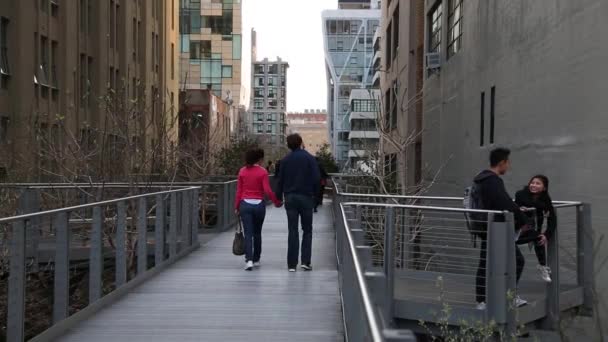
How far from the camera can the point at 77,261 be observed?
8.20 meters

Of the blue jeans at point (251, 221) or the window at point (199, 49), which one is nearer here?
the blue jeans at point (251, 221)

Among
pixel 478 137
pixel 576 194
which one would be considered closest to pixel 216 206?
pixel 478 137

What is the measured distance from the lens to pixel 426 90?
95.8ft

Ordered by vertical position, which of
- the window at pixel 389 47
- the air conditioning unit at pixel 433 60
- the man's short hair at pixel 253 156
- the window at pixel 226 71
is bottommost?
the man's short hair at pixel 253 156

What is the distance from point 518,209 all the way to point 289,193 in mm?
3225

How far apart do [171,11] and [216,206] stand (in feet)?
137

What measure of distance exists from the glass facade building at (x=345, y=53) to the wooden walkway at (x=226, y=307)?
129 m

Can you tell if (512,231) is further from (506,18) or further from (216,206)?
(216,206)

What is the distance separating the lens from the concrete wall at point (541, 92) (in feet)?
35.0

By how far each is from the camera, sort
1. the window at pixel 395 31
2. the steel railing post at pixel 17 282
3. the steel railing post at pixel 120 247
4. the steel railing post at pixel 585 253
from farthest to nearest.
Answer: the window at pixel 395 31
the steel railing post at pixel 585 253
the steel railing post at pixel 120 247
the steel railing post at pixel 17 282

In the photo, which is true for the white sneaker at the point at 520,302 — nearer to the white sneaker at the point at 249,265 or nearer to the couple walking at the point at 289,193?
the couple walking at the point at 289,193

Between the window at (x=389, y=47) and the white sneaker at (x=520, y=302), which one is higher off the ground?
the window at (x=389, y=47)

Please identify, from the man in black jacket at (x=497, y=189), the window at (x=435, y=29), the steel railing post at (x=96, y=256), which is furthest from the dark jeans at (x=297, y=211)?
the window at (x=435, y=29)

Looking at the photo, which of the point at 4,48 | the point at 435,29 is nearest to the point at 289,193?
the point at 435,29
